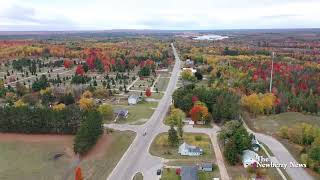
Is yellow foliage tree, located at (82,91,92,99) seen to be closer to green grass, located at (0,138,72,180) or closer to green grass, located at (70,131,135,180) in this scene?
green grass, located at (70,131,135,180)

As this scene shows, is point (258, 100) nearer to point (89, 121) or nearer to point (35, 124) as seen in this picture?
point (89, 121)

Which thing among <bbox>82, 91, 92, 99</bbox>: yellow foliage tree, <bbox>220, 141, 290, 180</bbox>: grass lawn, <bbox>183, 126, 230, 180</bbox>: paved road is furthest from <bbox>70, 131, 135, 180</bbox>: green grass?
<bbox>82, 91, 92, 99</bbox>: yellow foliage tree

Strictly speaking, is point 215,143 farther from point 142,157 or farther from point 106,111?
point 106,111

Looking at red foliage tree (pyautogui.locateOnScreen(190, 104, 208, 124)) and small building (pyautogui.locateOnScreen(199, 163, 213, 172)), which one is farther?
red foliage tree (pyautogui.locateOnScreen(190, 104, 208, 124))

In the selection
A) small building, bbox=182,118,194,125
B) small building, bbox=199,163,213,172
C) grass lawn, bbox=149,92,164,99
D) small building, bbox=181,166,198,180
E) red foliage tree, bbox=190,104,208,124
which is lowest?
small building, bbox=199,163,213,172

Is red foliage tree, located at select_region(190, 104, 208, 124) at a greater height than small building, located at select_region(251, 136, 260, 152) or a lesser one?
greater

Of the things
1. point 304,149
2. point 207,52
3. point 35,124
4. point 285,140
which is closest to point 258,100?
point 285,140

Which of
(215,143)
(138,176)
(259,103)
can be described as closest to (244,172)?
(215,143)
